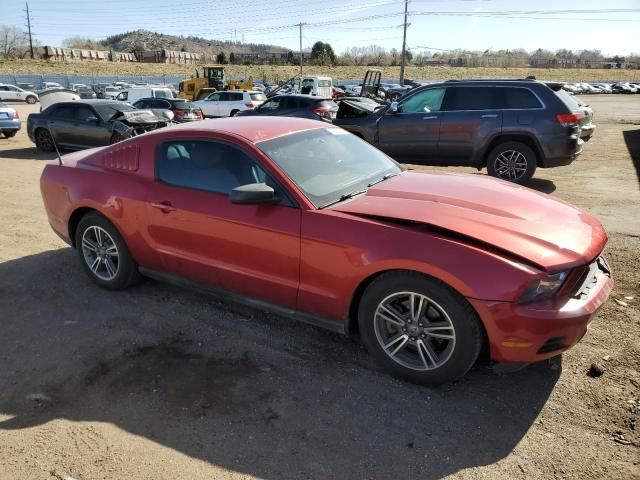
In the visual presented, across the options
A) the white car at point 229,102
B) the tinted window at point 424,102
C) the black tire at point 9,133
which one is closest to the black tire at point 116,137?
the black tire at point 9,133

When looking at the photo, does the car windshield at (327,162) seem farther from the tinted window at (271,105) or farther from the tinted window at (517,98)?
the tinted window at (271,105)

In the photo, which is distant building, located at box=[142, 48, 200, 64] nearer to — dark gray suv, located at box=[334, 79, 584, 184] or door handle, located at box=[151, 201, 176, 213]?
dark gray suv, located at box=[334, 79, 584, 184]

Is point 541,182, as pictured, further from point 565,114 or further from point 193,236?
point 193,236

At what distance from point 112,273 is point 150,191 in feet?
3.22

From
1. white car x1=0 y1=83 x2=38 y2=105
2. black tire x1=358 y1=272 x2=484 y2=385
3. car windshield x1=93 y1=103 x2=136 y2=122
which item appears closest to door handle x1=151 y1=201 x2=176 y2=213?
black tire x1=358 y1=272 x2=484 y2=385

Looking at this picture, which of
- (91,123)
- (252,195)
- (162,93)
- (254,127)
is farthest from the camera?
(162,93)

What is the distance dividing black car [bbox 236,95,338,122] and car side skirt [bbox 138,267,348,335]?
11389 mm

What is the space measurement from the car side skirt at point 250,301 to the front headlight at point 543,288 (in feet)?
3.77

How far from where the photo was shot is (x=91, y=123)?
12578 mm

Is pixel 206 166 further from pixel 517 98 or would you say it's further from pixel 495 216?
pixel 517 98

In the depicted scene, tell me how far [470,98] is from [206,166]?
6359 millimetres

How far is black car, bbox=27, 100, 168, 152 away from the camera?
1235cm

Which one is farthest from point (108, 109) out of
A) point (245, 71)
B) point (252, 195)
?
point (245, 71)

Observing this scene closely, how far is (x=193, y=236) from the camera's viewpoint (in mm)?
3721
